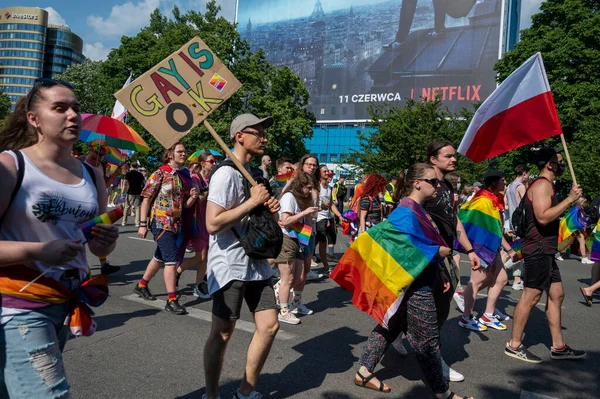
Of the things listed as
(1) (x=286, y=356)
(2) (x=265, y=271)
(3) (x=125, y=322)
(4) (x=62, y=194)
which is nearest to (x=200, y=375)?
(1) (x=286, y=356)

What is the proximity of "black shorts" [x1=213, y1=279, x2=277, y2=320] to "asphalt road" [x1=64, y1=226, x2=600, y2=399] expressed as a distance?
796 millimetres

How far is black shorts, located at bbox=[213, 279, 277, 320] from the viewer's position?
304 cm

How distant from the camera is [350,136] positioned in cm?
6600

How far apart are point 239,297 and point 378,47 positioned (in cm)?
6450

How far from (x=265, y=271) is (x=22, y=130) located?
1.60 metres

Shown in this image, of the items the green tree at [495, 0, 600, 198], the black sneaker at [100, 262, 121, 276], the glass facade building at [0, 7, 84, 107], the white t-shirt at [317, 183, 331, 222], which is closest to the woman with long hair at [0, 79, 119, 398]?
the black sneaker at [100, 262, 121, 276]

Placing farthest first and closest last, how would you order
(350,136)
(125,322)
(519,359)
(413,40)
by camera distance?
(350,136) < (413,40) < (125,322) < (519,359)

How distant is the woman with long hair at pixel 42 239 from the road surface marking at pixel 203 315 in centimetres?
293

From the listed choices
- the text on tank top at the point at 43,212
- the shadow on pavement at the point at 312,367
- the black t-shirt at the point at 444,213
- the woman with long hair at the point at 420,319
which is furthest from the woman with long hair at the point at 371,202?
the text on tank top at the point at 43,212

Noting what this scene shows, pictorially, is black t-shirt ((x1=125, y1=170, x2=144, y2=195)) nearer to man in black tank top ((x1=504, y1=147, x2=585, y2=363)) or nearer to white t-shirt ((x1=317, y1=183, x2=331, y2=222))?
white t-shirt ((x1=317, y1=183, x2=331, y2=222))

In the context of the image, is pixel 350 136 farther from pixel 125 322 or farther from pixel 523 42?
pixel 125 322

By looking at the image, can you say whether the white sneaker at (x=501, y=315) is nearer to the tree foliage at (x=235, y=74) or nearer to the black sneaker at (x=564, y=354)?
the black sneaker at (x=564, y=354)

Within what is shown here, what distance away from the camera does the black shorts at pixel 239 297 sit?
304cm

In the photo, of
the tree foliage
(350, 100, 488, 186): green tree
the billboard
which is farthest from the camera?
the billboard
